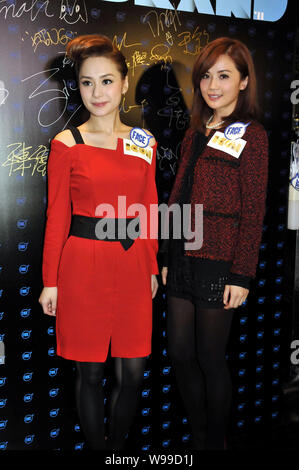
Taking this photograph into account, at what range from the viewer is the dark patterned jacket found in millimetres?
1999

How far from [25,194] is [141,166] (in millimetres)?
588

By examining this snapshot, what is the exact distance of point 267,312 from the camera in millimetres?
2777

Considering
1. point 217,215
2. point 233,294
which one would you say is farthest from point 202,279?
point 217,215

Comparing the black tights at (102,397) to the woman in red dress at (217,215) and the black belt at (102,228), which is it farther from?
the black belt at (102,228)

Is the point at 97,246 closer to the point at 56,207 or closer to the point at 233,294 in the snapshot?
the point at 56,207

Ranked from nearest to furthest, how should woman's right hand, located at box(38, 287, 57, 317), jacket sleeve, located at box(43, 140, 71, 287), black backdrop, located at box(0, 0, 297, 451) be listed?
jacket sleeve, located at box(43, 140, 71, 287) < woman's right hand, located at box(38, 287, 57, 317) < black backdrop, located at box(0, 0, 297, 451)

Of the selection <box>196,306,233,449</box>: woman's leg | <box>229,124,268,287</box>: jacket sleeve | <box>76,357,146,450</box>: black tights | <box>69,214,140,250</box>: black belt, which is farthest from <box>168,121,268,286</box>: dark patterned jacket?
<box>76,357,146,450</box>: black tights

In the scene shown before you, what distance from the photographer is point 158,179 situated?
97.2 inches

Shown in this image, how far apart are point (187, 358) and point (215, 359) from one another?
15 centimetres

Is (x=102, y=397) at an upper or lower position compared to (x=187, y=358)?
lower

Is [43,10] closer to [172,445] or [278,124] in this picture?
Result: [278,124]

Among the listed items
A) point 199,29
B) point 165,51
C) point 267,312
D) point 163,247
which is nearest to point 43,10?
point 165,51

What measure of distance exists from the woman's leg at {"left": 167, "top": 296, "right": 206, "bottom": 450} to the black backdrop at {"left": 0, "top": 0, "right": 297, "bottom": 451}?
35cm

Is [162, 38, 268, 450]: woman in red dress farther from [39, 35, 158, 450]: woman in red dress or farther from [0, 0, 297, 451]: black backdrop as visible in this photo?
[0, 0, 297, 451]: black backdrop
